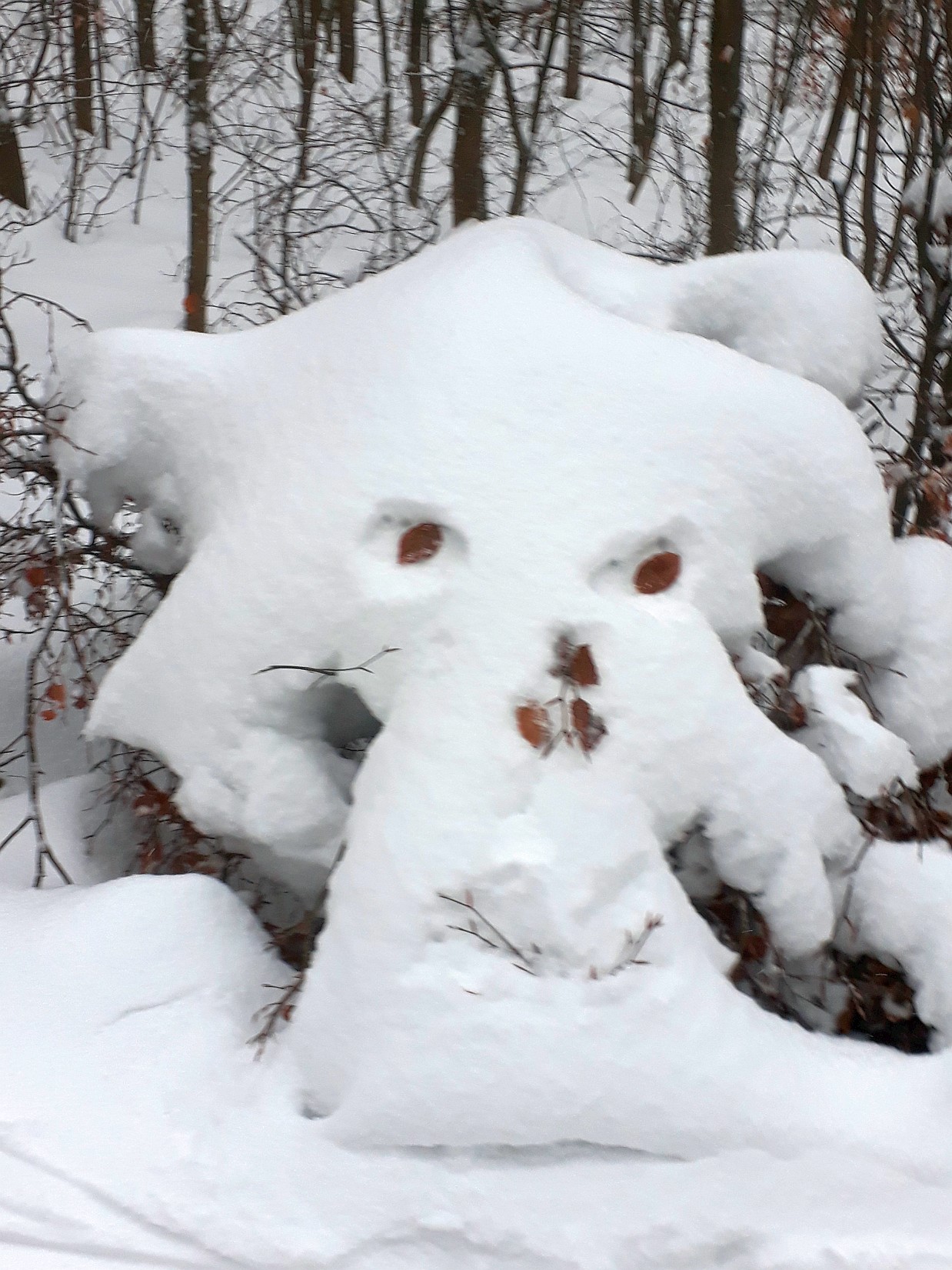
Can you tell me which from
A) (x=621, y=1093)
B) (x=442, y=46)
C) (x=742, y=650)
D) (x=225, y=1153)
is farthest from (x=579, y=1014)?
(x=442, y=46)

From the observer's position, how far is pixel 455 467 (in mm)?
2189

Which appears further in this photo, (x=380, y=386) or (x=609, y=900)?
(x=380, y=386)

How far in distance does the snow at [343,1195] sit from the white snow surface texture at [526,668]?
0.19 feet

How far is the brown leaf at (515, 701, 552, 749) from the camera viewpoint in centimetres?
201

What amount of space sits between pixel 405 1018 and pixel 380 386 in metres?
1.28

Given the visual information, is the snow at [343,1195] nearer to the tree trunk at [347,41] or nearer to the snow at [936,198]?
the snow at [936,198]

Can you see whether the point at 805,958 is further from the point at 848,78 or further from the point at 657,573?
the point at 848,78

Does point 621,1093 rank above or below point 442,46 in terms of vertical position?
below

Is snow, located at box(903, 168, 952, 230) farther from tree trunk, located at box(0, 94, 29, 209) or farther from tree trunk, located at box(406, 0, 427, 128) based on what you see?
tree trunk, located at box(0, 94, 29, 209)

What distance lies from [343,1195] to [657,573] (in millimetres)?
1301

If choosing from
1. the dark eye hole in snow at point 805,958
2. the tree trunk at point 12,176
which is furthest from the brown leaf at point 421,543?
the tree trunk at point 12,176

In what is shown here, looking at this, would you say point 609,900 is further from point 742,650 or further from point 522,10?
point 522,10

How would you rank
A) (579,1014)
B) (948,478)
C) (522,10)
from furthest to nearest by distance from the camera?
(522,10) < (948,478) < (579,1014)

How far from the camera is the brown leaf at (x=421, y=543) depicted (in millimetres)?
2201
